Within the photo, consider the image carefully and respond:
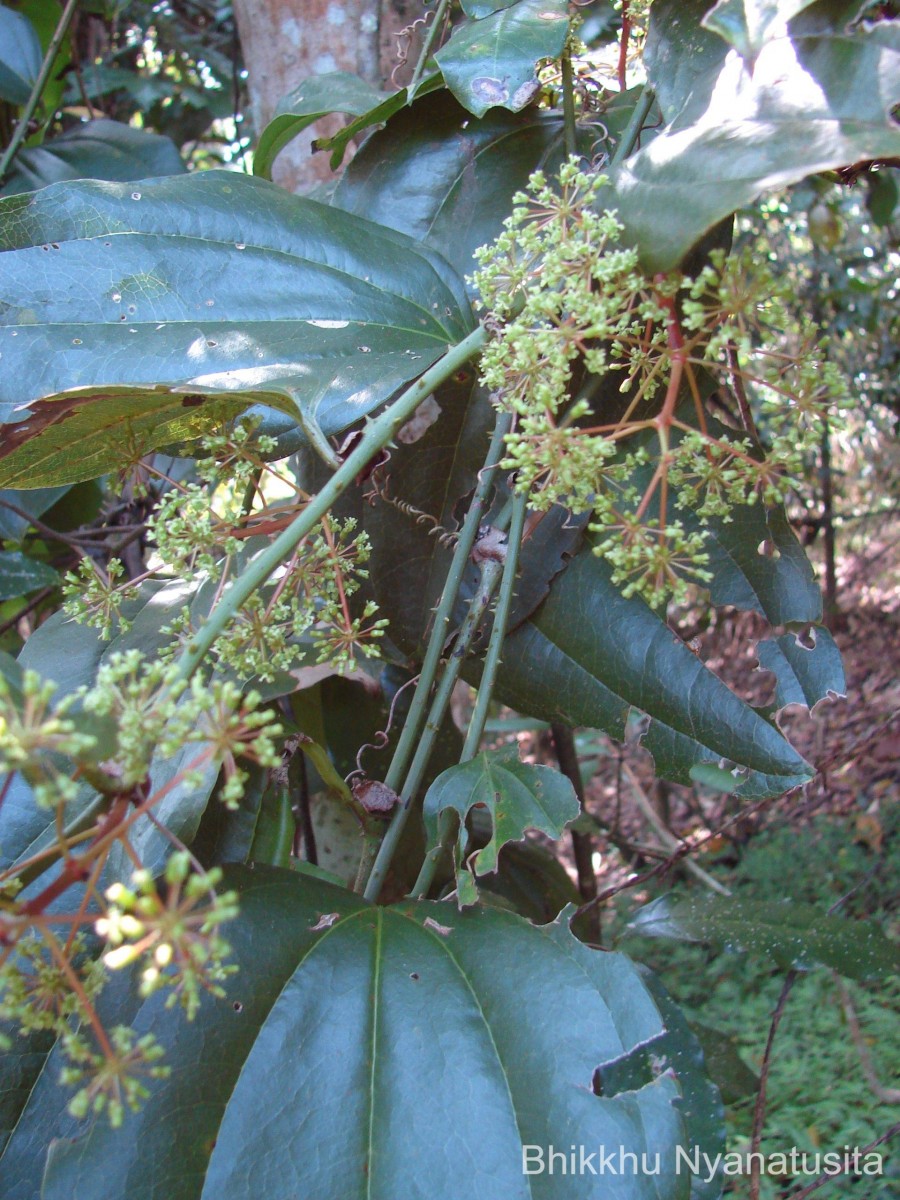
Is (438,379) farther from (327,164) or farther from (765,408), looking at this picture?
(327,164)

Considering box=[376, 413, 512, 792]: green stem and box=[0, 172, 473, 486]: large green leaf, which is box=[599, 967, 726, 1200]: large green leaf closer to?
box=[376, 413, 512, 792]: green stem

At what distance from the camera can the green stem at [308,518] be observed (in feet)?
1.68

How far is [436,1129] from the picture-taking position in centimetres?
64

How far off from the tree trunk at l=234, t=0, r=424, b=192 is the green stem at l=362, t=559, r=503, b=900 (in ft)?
2.80

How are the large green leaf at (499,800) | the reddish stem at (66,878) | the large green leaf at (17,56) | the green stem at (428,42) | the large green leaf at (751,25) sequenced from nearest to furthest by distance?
the reddish stem at (66,878) → the large green leaf at (751,25) → the large green leaf at (499,800) → the green stem at (428,42) → the large green leaf at (17,56)

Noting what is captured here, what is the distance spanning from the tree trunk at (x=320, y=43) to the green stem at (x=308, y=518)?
827 millimetres

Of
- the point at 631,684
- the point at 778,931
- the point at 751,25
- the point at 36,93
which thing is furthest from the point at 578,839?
the point at 36,93

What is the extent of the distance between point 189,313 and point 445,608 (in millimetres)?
358

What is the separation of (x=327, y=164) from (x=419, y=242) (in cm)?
52

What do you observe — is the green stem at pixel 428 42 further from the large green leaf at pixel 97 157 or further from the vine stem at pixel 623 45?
the large green leaf at pixel 97 157

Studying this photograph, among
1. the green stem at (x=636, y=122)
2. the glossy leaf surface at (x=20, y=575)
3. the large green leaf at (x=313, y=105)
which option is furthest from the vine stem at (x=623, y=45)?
the glossy leaf surface at (x=20, y=575)

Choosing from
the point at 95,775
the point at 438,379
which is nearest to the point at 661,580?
the point at 438,379

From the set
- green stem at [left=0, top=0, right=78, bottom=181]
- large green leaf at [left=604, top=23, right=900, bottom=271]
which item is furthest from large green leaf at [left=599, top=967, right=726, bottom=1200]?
green stem at [left=0, top=0, right=78, bottom=181]

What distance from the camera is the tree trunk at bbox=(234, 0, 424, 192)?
1355 mm
